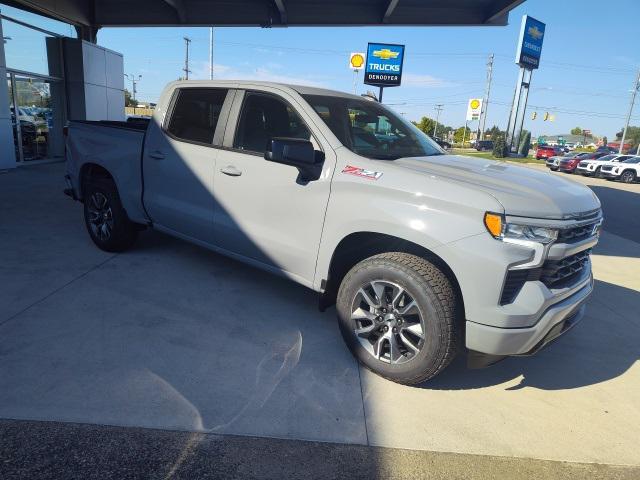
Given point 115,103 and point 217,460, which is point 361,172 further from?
point 115,103

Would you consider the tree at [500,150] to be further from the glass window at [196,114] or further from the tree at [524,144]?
the glass window at [196,114]

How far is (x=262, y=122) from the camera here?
3.95 metres

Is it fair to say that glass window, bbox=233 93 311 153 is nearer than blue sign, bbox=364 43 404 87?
Yes

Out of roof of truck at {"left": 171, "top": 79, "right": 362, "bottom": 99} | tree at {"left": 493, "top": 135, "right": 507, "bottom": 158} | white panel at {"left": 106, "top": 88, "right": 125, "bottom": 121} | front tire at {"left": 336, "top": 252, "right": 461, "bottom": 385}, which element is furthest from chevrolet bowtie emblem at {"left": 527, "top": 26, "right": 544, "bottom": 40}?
front tire at {"left": 336, "top": 252, "right": 461, "bottom": 385}

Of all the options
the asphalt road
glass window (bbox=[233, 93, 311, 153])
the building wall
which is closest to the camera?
the asphalt road

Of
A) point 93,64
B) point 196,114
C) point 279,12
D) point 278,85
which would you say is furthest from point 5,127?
point 278,85

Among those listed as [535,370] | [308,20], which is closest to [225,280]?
[535,370]

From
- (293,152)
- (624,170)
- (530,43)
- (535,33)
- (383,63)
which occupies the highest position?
(535,33)

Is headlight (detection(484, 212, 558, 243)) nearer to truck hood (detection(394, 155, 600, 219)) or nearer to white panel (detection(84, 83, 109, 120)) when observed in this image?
truck hood (detection(394, 155, 600, 219))

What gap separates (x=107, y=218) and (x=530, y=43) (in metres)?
35.1

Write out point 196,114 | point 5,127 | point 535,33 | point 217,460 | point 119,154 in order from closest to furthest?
point 217,460 < point 196,114 < point 119,154 < point 5,127 < point 535,33

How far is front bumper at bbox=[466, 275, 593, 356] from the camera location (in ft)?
8.76

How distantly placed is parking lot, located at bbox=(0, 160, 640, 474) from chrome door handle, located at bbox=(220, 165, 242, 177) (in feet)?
3.93

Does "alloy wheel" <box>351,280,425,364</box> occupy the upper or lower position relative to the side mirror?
lower
